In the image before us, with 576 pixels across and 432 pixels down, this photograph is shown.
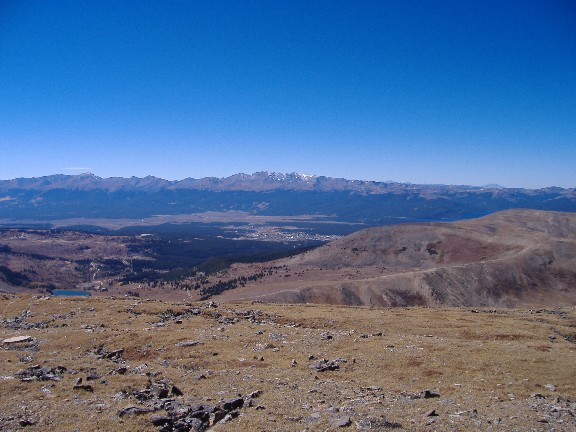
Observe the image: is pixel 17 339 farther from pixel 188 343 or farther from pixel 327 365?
pixel 327 365

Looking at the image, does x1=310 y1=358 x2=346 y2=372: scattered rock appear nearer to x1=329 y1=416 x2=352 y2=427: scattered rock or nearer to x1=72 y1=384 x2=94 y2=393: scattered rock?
x1=329 y1=416 x2=352 y2=427: scattered rock

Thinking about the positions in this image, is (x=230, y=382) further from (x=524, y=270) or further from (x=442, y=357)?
(x=524, y=270)

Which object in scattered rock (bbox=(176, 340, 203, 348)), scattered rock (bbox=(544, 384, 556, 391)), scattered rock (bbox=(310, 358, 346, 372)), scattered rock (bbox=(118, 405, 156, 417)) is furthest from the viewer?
scattered rock (bbox=(176, 340, 203, 348))

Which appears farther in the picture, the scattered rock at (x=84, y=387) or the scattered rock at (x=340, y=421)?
the scattered rock at (x=84, y=387)

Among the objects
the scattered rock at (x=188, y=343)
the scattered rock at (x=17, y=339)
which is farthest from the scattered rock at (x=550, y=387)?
the scattered rock at (x=17, y=339)

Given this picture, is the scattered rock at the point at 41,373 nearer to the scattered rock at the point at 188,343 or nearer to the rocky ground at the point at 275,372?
the rocky ground at the point at 275,372

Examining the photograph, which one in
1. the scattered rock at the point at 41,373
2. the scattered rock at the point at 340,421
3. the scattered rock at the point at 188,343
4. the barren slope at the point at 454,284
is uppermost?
the scattered rock at the point at 340,421

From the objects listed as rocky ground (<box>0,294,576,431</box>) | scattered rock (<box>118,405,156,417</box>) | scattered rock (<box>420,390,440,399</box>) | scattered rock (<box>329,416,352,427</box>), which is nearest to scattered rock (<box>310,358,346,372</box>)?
rocky ground (<box>0,294,576,431</box>)

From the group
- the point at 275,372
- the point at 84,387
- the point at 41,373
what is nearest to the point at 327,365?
the point at 275,372

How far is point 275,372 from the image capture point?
3188 centimetres

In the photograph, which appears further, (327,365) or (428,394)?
(327,365)

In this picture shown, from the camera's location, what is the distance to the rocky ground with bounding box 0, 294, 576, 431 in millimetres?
22281

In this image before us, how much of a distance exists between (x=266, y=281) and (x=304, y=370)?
140038 mm

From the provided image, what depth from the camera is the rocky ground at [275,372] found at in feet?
73.1
